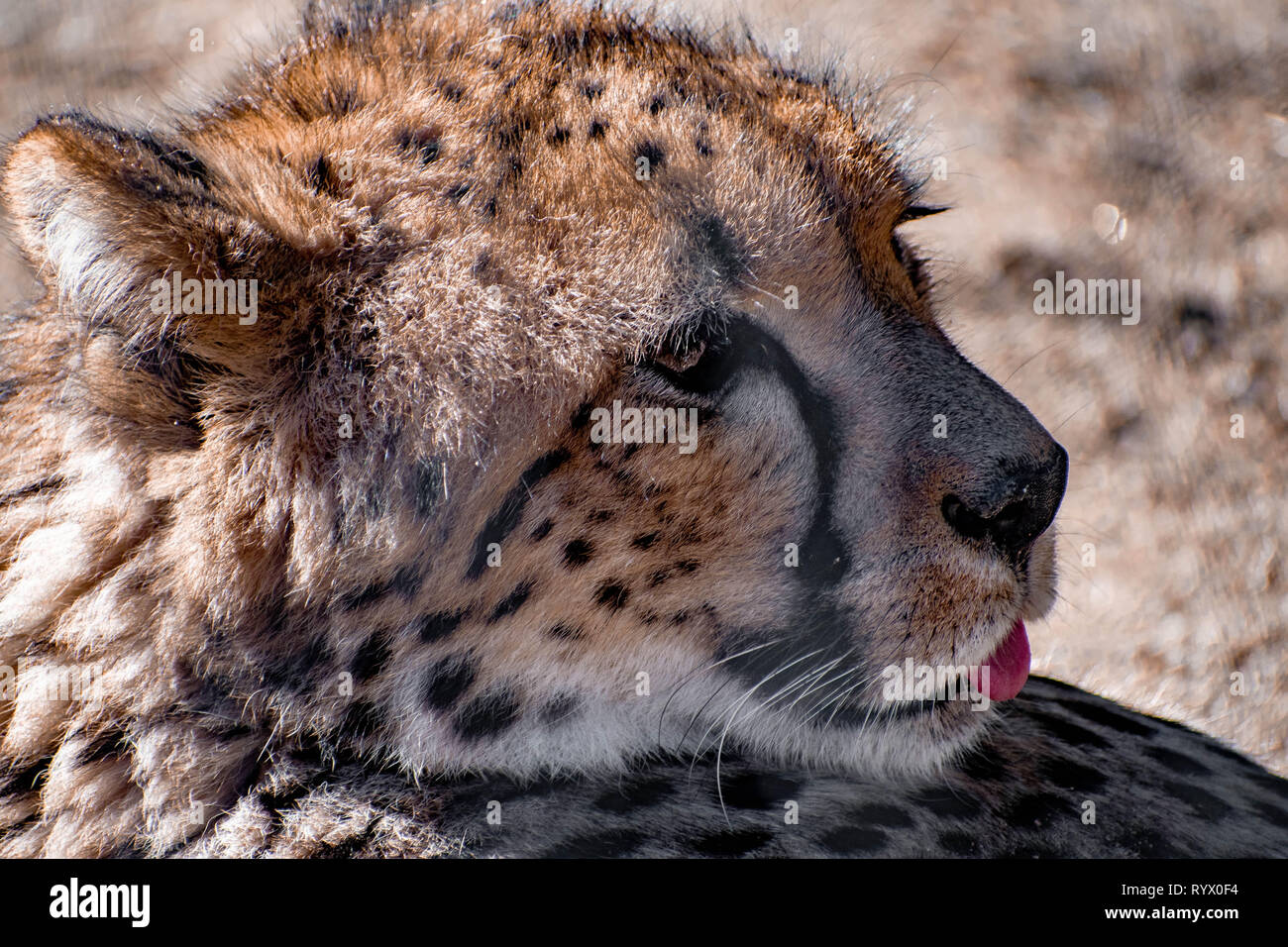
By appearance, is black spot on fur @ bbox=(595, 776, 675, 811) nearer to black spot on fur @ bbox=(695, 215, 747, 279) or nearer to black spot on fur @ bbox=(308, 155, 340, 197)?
black spot on fur @ bbox=(695, 215, 747, 279)

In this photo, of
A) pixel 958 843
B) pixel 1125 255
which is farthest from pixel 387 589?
pixel 1125 255

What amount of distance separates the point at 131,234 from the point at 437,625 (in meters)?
0.62

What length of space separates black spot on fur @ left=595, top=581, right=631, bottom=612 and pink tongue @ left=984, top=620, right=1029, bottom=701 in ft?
1.82

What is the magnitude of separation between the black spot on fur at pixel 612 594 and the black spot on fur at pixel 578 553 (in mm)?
43

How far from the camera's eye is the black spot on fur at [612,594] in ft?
5.86

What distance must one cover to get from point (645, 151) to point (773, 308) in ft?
0.91

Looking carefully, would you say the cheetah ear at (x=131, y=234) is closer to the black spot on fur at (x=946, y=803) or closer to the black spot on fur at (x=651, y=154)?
the black spot on fur at (x=651, y=154)

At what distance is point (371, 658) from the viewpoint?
5.72 feet

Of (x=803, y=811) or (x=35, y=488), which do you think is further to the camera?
(x=803, y=811)

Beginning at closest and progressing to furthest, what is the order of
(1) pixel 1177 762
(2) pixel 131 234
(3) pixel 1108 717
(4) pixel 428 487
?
(2) pixel 131 234 → (4) pixel 428 487 → (1) pixel 1177 762 → (3) pixel 1108 717

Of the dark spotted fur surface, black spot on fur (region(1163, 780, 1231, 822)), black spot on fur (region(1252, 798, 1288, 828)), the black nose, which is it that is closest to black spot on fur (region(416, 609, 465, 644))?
the dark spotted fur surface

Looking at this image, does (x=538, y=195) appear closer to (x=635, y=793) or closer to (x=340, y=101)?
(x=340, y=101)

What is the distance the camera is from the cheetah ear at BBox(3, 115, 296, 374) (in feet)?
4.97
